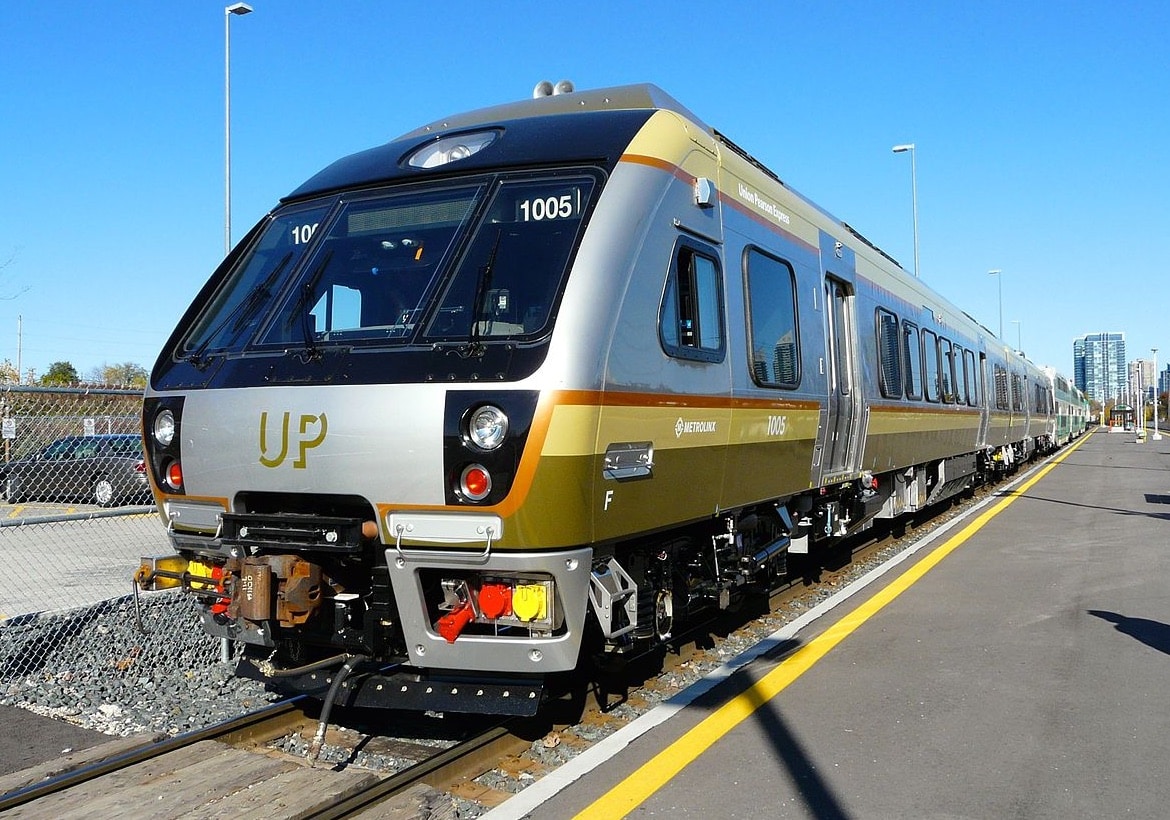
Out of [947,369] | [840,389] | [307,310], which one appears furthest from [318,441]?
[947,369]

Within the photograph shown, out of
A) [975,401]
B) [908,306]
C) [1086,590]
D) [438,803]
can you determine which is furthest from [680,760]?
[975,401]

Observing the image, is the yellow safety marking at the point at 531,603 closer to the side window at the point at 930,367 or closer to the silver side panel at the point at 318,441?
the silver side panel at the point at 318,441

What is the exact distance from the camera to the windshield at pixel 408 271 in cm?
469

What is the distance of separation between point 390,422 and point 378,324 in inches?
31.5

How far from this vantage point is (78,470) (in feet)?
24.8

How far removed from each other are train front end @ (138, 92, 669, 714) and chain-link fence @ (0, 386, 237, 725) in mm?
1447

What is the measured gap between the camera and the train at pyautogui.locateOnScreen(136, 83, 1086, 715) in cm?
440

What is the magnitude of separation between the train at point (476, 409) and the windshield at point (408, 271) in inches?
0.7

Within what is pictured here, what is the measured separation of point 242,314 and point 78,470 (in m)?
3.06

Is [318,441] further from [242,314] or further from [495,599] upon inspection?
[242,314]

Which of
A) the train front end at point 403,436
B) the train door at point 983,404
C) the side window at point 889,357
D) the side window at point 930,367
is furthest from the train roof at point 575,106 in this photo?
the train door at point 983,404

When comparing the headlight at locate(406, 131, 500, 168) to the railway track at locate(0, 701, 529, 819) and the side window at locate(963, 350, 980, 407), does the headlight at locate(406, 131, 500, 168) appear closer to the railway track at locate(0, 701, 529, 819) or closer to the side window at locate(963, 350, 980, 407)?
the railway track at locate(0, 701, 529, 819)

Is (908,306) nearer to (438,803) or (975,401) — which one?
(975,401)

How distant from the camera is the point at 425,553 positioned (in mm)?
4430
